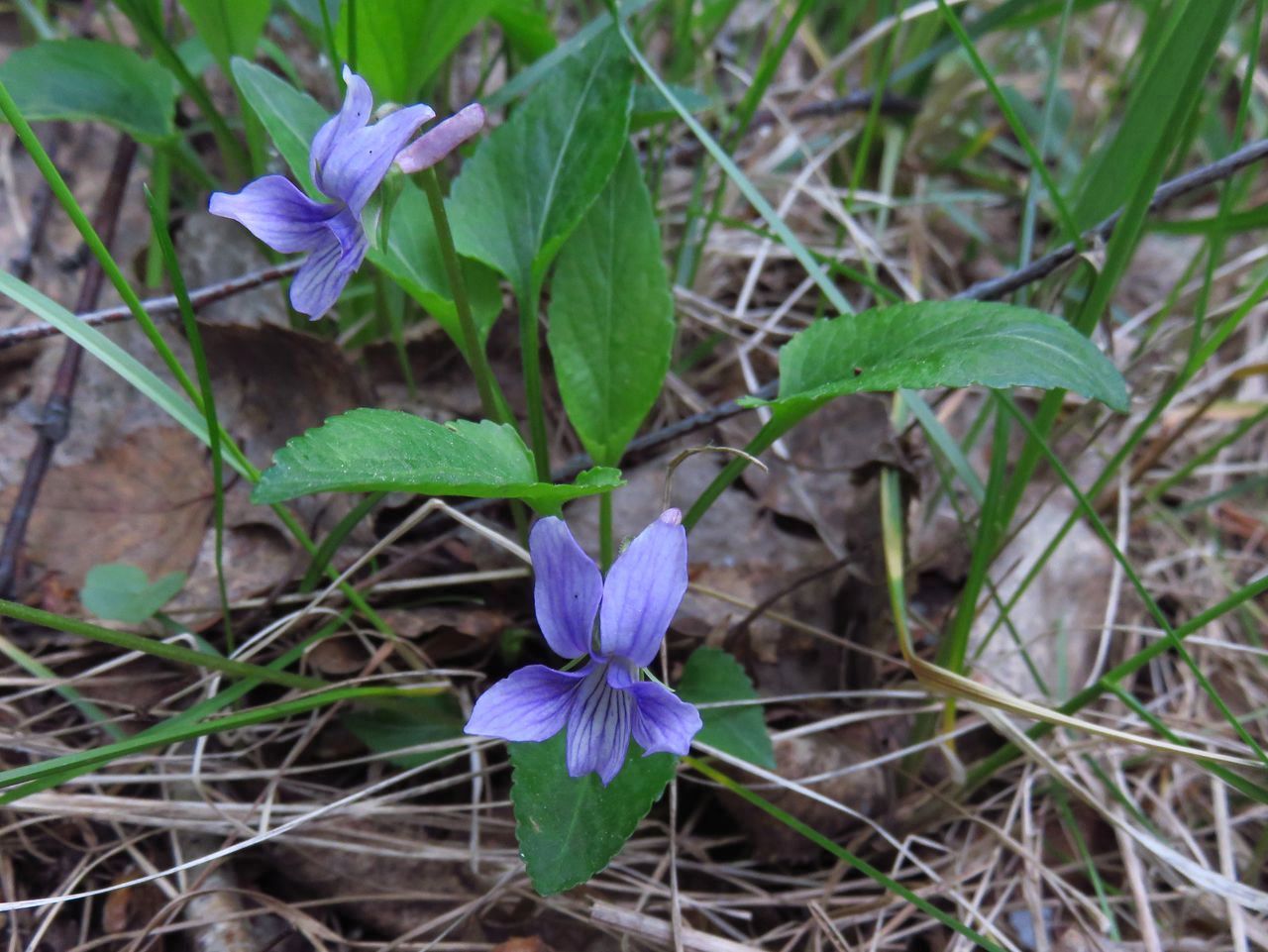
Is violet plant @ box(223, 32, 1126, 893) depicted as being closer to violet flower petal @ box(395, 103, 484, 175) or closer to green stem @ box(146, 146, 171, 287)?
violet flower petal @ box(395, 103, 484, 175)

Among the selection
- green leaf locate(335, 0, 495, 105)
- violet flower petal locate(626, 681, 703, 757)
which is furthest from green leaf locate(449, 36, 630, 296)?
violet flower petal locate(626, 681, 703, 757)

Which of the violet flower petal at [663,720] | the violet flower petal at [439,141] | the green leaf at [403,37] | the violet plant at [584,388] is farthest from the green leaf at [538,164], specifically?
the violet flower petal at [663,720]

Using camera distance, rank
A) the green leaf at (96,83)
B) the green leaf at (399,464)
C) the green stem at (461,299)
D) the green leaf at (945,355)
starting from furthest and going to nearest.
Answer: the green leaf at (96,83) < the green stem at (461,299) < the green leaf at (945,355) < the green leaf at (399,464)

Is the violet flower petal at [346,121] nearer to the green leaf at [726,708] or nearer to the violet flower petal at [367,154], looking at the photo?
the violet flower petal at [367,154]

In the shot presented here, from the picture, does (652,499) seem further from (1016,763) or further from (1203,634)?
(1203,634)

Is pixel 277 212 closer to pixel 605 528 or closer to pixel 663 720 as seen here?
pixel 605 528

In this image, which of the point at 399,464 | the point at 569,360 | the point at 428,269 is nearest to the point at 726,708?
the point at 569,360
